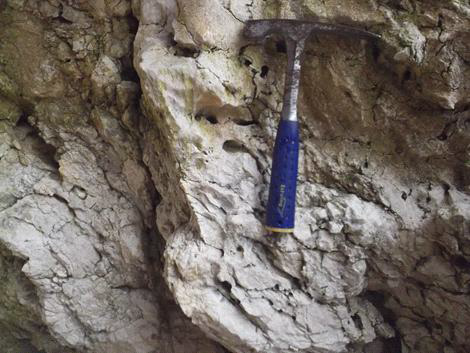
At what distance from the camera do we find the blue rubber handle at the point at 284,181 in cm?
94

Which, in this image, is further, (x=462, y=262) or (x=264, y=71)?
(x=264, y=71)

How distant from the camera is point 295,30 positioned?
0.96 metres

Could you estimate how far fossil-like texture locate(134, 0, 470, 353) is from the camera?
94cm

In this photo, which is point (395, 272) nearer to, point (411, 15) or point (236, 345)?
point (236, 345)

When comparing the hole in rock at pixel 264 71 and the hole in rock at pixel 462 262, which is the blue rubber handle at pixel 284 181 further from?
the hole in rock at pixel 462 262

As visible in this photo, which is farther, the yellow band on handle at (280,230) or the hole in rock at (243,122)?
the hole in rock at (243,122)

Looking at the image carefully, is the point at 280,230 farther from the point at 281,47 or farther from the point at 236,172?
the point at 281,47

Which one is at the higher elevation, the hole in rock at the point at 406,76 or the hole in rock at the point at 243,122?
the hole in rock at the point at 406,76

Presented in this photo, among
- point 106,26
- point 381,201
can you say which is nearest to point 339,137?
point 381,201

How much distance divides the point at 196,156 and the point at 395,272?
0.61 m

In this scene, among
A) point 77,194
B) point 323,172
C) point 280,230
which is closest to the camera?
point 280,230

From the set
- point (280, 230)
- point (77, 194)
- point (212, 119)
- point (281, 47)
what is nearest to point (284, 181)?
point (280, 230)

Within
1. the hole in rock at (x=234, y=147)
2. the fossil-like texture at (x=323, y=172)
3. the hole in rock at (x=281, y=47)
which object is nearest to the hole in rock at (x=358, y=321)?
the fossil-like texture at (x=323, y=172)

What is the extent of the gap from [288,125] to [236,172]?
7.3 inches
